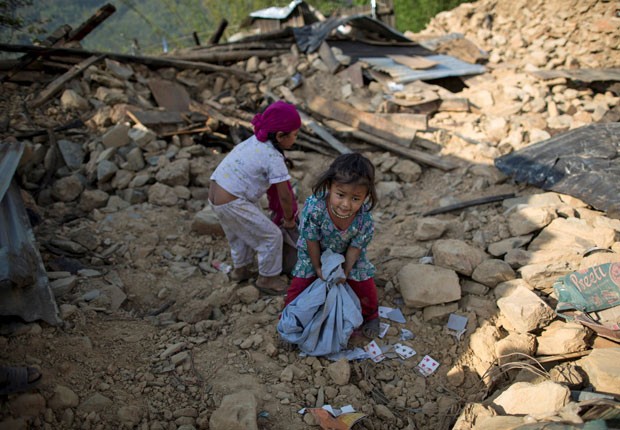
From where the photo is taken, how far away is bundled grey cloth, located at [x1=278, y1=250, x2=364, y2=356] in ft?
8.23

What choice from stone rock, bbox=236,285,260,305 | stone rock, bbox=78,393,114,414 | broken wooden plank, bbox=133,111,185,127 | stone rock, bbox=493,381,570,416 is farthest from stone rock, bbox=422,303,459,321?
broken wooden plank, bbox=133,111,185,127

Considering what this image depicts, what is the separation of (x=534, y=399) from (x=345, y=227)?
4.50 ft

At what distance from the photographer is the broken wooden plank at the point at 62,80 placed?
5531 mm

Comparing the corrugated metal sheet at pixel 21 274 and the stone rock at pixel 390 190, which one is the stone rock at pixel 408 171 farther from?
the corrugated metal sheet at pixel 21 274

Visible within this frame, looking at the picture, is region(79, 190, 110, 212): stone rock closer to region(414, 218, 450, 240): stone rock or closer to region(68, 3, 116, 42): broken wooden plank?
region(414, 218, 450, 240): stone rock

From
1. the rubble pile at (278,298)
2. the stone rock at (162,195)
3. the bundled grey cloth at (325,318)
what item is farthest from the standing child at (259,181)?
the stone rock at (162,195)

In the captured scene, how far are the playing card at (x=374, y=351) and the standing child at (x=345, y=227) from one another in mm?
101

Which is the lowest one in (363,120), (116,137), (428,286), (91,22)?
(428,286)

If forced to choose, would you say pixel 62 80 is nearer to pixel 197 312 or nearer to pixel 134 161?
pixel 134 161

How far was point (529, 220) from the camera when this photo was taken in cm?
340

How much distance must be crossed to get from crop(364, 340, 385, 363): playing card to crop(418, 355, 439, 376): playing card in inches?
10.4

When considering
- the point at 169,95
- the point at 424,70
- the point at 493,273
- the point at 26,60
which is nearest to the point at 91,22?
the point at 26,60

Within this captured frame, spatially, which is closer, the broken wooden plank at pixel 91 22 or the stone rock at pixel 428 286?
the stone rock at pixel 428 286

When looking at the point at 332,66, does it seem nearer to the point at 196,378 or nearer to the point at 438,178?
the point at 438,178
